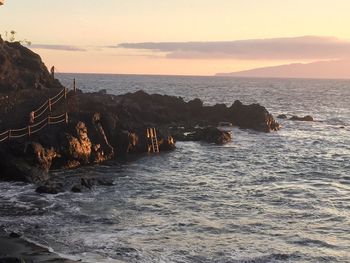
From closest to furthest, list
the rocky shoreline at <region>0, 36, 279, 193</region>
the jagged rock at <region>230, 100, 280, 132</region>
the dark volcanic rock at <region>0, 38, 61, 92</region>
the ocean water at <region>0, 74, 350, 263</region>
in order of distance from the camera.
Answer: the ocean water at <region>0, 74, 350, 263</region> → the rocky shoreline at <region>0, 36, 279, 193</region> → the dark volcanic rock at <region>0, 38, 61, 92</region> → the jagged rock at <region>230, 100, 280, 132</region>

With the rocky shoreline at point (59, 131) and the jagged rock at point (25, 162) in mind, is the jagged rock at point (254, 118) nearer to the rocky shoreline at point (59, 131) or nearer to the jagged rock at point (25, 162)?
the rocky shoreline at point (59, 131)

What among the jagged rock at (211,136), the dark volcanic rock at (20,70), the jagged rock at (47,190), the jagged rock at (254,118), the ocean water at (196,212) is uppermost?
the dark volcanic rock at (20,70)

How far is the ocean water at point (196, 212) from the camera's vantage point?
21.2 metres

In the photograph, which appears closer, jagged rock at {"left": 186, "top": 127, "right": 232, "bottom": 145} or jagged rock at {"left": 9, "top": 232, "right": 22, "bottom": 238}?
jagged rock at {"left": 9, "top": 232, "right": 22, "bottom": 238}

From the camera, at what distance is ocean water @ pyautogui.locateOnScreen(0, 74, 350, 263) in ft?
69.5

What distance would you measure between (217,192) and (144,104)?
39.4 m

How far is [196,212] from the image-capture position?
90.1 ft

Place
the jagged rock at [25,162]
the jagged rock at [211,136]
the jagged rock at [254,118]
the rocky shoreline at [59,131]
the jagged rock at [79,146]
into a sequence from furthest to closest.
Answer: the jagged rock at [254,118] < the jagged rock at [211,136] < the jagged rock at [79,146] < the rocky shoreline at [59,131] < the jagged rock at [25,162]

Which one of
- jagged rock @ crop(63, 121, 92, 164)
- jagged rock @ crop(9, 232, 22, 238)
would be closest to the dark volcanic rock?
jagged rock @ crop(63, 121, 92, 164)

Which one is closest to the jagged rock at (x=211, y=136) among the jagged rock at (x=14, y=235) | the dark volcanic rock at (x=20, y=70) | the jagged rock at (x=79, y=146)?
the dark volcanic rock at (x=20, y=70)

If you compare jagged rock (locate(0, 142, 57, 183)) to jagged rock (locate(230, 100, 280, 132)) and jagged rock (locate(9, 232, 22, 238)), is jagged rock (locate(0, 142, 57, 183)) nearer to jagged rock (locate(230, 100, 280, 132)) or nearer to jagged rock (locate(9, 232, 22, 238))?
jagged rock (locate(9, 232, 22, 238))

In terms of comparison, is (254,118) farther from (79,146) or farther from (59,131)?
(59,131)

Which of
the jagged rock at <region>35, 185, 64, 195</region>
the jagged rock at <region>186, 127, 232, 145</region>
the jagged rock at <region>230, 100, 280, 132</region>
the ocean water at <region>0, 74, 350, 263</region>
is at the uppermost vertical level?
the jagged rock at <region>230, 100, 280, 132</region>

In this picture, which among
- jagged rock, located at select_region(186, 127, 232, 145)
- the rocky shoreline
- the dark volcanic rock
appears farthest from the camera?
jagged rock, located at select_region(186, 127, 232, 145)
